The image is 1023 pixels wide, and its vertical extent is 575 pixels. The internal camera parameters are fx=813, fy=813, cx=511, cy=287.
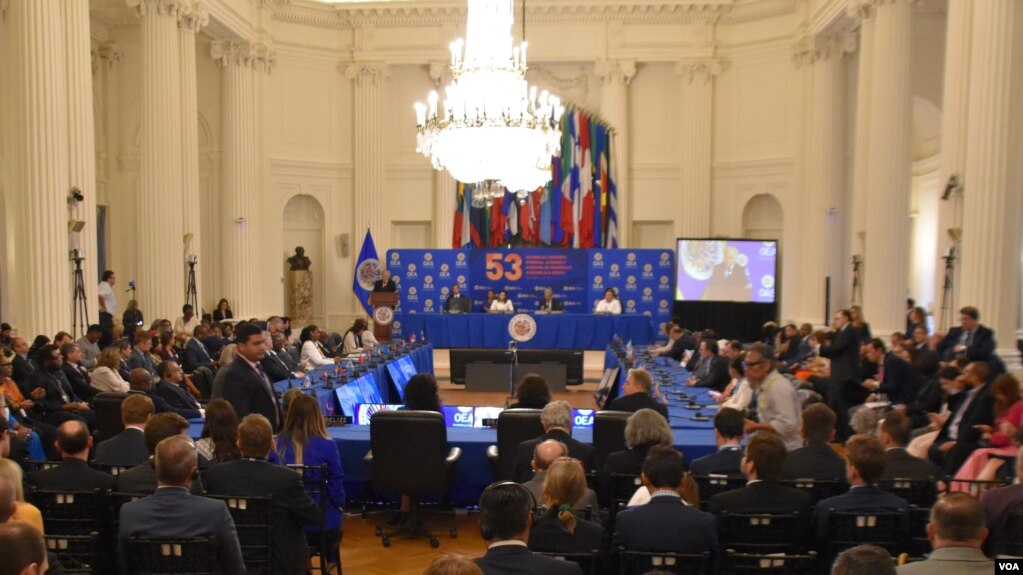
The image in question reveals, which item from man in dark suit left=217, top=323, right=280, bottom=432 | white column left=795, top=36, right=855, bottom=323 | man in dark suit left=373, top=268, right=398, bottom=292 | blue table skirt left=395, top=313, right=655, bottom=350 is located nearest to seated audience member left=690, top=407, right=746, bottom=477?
man in dark suit left=217, top=323, right=280, bottom=432

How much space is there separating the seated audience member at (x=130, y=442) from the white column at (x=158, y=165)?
9.65 meters

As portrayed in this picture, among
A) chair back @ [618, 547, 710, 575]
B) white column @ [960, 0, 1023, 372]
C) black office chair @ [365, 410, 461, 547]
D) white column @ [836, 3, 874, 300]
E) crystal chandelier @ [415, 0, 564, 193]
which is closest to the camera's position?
chair back @ [618, 547, 710, 575]

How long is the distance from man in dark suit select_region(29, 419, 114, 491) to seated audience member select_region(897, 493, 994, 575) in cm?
342

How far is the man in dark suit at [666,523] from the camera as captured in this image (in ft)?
10.5

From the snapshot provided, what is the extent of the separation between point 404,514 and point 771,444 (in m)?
3.40

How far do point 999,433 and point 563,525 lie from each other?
317 centimetres

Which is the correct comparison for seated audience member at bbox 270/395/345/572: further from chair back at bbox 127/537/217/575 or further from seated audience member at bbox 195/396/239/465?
chair back at bbox 127/537/217/575

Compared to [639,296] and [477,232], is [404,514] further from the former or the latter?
[477,232]

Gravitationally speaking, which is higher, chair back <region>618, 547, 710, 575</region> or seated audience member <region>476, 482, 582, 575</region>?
seated audience member <region>476, 482, 582, 575</region>

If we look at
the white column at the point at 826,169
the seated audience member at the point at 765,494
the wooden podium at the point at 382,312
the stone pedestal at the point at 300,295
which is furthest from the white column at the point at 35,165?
the white column at the point at 826,169

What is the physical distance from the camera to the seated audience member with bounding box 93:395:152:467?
177 inches

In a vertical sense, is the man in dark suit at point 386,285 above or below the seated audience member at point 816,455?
above

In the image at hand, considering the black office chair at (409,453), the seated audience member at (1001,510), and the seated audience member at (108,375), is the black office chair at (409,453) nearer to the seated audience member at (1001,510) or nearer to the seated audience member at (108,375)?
the seated audience member at (1001,510)

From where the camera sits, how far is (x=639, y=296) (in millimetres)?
18234
